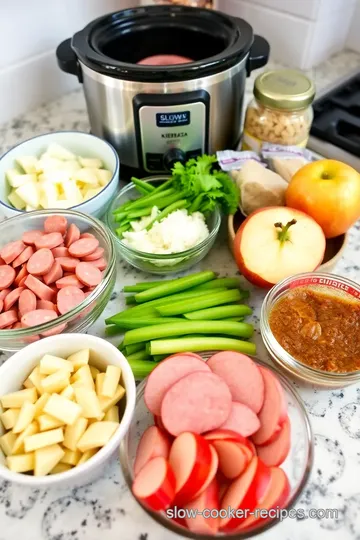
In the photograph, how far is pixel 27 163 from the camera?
875 millimetres

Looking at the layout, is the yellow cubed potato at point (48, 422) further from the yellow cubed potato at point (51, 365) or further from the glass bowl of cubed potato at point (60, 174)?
the glass bowl of cubed potato at point (60, 174)

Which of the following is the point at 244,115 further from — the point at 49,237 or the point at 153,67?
the point at 49,237

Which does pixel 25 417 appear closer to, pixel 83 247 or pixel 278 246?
pixel 83 247

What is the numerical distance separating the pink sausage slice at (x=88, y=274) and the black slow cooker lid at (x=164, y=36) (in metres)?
0.33

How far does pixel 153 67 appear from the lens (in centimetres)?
76

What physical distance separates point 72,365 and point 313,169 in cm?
50

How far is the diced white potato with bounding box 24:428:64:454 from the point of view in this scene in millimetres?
520

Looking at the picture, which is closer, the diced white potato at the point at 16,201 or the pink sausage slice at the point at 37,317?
the pink sausage slice at the point at 37,317

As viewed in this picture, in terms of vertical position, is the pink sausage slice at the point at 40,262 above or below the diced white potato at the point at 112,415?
above

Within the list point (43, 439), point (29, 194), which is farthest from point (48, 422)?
point (29, 194)

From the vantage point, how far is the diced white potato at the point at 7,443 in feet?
1.77

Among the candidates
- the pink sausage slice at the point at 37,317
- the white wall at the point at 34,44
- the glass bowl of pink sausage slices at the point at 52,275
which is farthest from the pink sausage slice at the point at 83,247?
the white wall at the point at 34,44

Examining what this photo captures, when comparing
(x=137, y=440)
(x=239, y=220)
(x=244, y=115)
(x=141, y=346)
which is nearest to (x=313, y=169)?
(x=239, y=220)

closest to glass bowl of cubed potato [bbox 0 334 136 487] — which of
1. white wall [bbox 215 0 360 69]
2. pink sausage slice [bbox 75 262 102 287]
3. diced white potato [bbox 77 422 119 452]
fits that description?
diced white potato [bbox 77 422 119 452]
